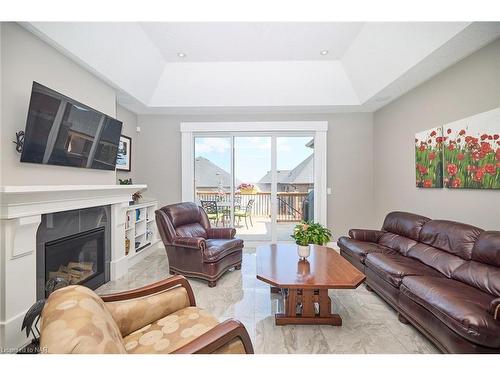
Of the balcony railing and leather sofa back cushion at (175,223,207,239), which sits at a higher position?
the balcony railing

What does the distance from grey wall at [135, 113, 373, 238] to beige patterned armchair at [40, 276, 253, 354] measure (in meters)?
3.18

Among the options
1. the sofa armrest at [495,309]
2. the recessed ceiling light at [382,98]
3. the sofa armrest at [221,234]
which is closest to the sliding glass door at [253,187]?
the sofa armrest at [221,234]

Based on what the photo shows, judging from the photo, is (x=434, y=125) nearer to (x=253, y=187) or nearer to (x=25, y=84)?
(x=253, y=187)

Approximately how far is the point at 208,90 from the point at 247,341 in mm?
3793

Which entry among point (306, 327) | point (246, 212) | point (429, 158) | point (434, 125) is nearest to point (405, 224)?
point (429, 158)

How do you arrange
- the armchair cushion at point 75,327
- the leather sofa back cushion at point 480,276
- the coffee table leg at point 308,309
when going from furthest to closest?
the coffee table leg at point 308,309, the leather sofa back cushion at point 480,276, the armchair cushion at point 75,327

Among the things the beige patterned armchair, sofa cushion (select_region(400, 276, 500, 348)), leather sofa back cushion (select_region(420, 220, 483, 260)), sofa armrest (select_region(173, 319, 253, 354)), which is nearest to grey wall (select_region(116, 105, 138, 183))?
the beige patterned armchair

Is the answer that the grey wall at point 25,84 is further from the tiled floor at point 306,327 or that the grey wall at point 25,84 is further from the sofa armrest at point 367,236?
the sofa armrest at point 367,236

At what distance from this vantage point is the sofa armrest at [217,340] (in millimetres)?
1006

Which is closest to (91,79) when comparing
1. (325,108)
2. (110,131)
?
(110,131)

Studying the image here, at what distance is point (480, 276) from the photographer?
189 centimetres

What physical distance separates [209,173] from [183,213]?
4.58ft

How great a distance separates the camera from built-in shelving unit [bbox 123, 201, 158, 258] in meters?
3.57

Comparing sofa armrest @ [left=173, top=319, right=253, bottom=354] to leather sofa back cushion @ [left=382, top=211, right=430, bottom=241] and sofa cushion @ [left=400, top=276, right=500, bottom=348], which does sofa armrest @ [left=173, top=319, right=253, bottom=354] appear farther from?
leather sofa back cushion @ [left=382, top=211, right=430, bottom=241]
